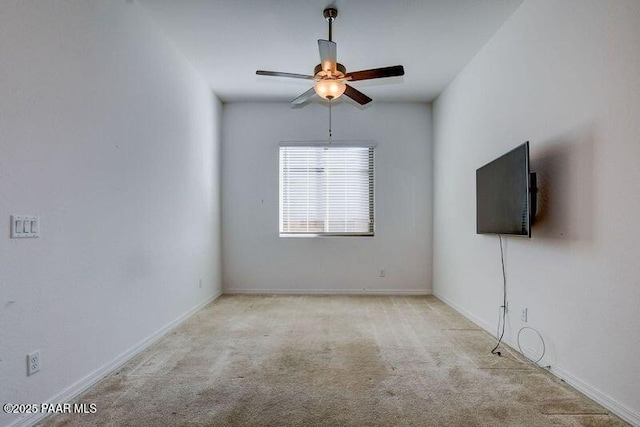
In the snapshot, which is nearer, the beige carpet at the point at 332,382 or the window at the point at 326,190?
the beige carpet at the point at 332,382

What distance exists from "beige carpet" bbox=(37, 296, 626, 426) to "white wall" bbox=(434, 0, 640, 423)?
0.34 metres

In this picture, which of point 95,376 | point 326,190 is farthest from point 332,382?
point 326,190

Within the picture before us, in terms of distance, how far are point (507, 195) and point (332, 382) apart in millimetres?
1900

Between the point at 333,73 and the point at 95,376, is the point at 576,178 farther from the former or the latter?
the point at 95,376

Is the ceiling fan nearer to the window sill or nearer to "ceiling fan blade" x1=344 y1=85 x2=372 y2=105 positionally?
"ceiling fan blade" x1=344 y1=85 x2=372 y2=105

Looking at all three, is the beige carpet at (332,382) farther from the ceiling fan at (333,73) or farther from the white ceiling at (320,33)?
the white ceiling at (320,33)

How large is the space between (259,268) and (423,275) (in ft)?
7.97

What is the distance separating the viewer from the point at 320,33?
362cm

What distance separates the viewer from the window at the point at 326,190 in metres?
5.79

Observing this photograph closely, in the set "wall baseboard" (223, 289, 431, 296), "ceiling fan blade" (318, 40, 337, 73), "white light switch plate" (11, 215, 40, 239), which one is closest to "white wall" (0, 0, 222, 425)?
"white light switch plate" (11, 215, 40, 239)

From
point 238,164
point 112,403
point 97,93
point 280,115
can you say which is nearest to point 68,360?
point 112,403

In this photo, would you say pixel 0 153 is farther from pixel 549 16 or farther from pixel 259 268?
pixel 259 268

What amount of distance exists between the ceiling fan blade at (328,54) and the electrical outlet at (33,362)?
2619 millimetres

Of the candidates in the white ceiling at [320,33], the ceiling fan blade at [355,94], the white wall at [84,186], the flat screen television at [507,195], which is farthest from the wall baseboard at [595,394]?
the white wall at [84,186]
